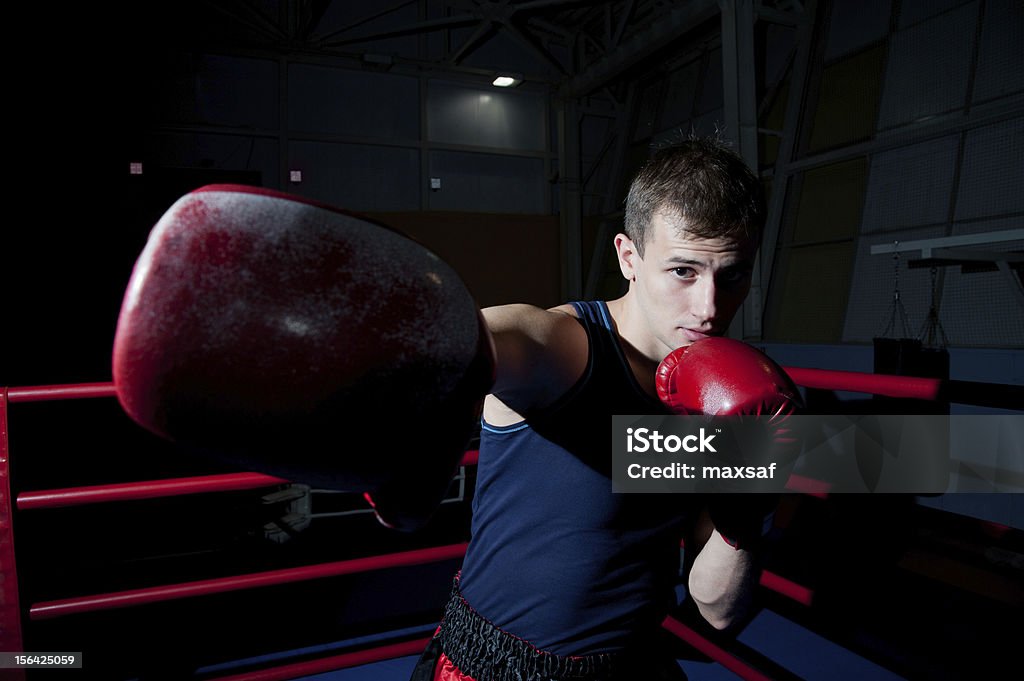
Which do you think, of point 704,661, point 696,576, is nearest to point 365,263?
point 696,576

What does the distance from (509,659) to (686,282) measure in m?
0.68

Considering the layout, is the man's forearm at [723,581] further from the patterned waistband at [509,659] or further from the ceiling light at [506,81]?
the ceiling light at [506,81]

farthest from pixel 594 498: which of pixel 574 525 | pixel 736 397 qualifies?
pixel 736 397

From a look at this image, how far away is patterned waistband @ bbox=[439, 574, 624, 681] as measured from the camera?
0.97 m

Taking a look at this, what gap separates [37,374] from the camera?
18.7 feet

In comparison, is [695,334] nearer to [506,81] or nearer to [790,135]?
[790,135]

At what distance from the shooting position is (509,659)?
98 centimetres

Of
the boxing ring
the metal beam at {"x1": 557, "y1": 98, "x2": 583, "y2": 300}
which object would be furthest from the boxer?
the metal beam at {"x1": 557, "y1": 98, "x2": 583, "y2": 300}

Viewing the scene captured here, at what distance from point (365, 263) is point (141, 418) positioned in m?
0.22

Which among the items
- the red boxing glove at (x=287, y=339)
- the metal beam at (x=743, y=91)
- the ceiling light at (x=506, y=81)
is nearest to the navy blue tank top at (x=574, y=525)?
the red boxing glove at (x=287, y=339)

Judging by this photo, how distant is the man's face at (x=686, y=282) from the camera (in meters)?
1.02

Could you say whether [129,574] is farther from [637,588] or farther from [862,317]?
[862,317]

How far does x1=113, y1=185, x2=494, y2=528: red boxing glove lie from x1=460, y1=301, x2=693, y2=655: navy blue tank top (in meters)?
0.41

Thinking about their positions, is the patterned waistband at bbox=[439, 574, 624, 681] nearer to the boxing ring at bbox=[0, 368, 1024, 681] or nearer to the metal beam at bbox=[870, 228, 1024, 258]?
the boxing ring at bbox=[0, 368, 1024, 681]
